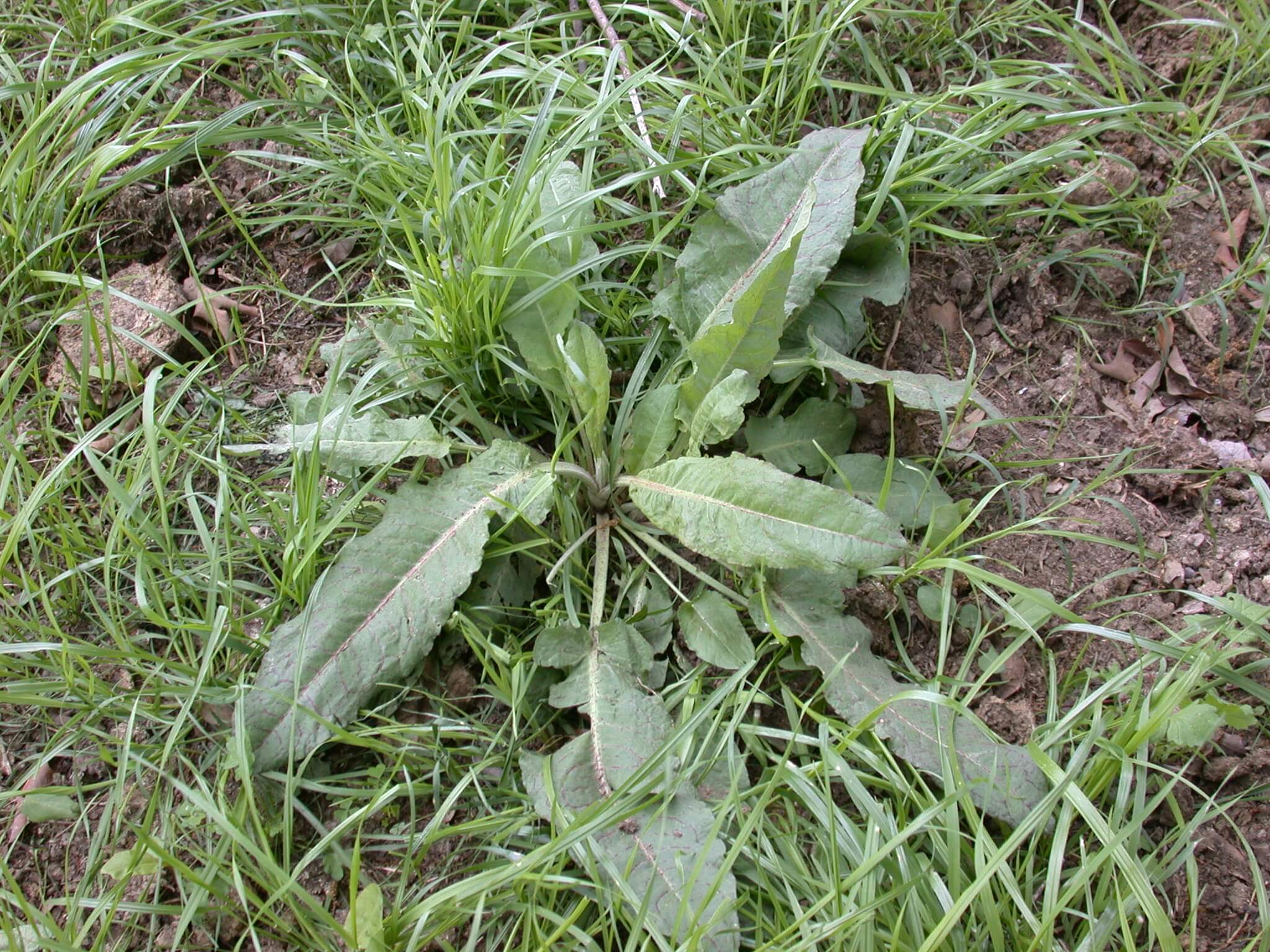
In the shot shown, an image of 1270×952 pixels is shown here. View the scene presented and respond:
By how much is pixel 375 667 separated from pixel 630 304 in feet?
3.30

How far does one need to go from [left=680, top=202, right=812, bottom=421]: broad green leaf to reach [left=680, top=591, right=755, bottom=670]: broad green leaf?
35 cm

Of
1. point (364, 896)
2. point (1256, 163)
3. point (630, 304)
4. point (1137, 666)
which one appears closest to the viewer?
point (364, 896)

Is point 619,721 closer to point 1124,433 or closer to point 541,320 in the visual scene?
point 541,320

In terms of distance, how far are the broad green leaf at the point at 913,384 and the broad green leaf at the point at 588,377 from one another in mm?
450

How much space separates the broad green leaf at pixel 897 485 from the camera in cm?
189

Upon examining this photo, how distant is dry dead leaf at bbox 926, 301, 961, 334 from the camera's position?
2.23 m

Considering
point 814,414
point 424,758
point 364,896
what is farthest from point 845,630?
point 364,896

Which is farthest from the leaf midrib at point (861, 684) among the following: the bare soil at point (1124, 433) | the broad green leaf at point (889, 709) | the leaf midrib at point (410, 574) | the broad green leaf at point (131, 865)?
the broad green leaf at point (131, 865)

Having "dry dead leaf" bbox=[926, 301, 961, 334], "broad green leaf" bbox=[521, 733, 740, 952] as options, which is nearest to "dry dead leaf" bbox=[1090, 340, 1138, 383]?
"dry dead leaf" bbox=[926, 301, 961, 334]

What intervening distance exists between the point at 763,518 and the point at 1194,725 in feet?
2.67

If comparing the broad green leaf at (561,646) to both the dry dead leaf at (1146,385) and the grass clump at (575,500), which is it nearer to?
the grass clump at (575,500)

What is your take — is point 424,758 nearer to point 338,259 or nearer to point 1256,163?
point 338,259

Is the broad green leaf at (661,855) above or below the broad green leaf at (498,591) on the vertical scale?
below

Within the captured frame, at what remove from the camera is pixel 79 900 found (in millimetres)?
1572
